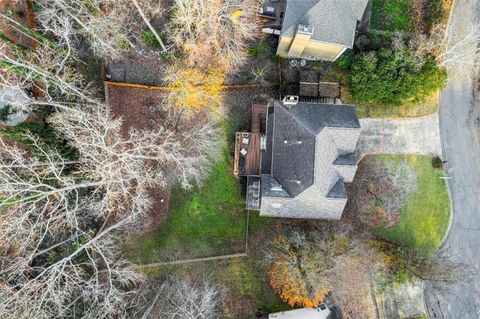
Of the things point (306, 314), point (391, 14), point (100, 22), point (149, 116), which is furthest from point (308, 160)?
point (100, 22)

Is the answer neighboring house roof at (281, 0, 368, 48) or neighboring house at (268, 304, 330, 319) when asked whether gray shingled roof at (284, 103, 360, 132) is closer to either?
neighboring house roof at (281, 0, 368, 48)

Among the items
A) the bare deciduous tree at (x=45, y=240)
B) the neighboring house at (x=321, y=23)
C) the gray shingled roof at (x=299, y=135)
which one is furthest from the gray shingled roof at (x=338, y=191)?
the bare deciduous tree at (x=45, y=240)

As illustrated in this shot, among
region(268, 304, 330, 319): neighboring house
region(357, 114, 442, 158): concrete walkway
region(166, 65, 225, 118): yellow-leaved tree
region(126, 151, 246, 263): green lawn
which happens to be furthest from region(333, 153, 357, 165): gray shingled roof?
region(268, 304, 330, 319): neighboring house

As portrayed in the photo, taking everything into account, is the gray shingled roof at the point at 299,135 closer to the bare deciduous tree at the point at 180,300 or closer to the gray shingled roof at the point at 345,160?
the gray shingled roof at the point at 345,160

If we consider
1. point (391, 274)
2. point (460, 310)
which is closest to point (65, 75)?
point (391, 274)

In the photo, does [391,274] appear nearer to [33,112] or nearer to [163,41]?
[163,41]

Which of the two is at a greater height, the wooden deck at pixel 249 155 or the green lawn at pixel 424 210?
the wooden deck at pixel 249 155
